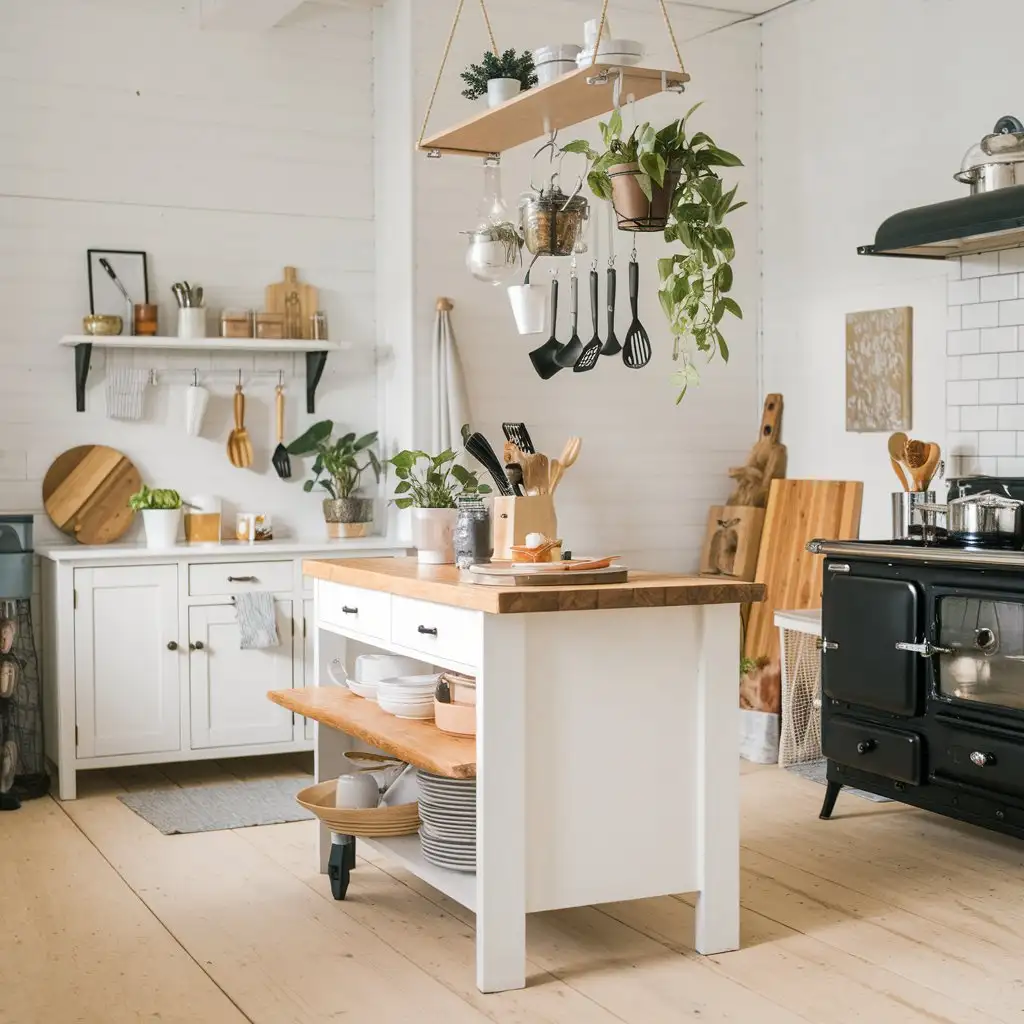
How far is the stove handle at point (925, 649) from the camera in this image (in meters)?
4.01

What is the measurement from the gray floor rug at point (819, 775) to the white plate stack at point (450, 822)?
6.68ft

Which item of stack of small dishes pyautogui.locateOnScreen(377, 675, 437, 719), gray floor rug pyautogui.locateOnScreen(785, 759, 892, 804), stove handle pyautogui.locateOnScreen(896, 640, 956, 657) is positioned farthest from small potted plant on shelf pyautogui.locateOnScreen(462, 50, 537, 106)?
gray floor rug pyautogui.locateOnScreen(785, 759, 892, 804)

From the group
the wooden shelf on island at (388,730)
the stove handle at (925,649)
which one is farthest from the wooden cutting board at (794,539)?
the wooden shelf on island at (388,730)

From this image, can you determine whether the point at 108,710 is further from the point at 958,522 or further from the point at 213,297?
the point at 958,522

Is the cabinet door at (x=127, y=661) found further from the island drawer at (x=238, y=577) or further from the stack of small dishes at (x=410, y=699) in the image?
the stack of small dishes at (x=410, y=699)

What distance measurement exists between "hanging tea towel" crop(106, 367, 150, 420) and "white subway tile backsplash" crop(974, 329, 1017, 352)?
128 inches

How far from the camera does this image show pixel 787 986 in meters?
3.08

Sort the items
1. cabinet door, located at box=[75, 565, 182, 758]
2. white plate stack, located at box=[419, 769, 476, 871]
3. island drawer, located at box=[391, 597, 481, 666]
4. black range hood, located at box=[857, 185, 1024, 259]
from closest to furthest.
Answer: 1. island drawer, located at box=[391, 597, 481, 666]
2. white plate stack, located at box=[419, 769, 476, 871]
3. black range hood, located at box=[857, 185, 1024, 259]
4. cabinet door, located at box=[75, 565, 182, 758]

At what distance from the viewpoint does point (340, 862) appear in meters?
3.71

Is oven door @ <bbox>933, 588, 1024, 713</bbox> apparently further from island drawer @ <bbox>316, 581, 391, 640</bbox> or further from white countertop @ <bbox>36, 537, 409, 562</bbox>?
white countertop @ <bbox>36, 537, 409, 562</bbox>

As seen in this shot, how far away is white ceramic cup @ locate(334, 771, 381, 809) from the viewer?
12.0 feet

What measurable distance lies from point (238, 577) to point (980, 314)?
2922 millimetres

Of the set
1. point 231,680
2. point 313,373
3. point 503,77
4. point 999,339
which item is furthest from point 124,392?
point 999,339

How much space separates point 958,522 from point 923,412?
116 cm
